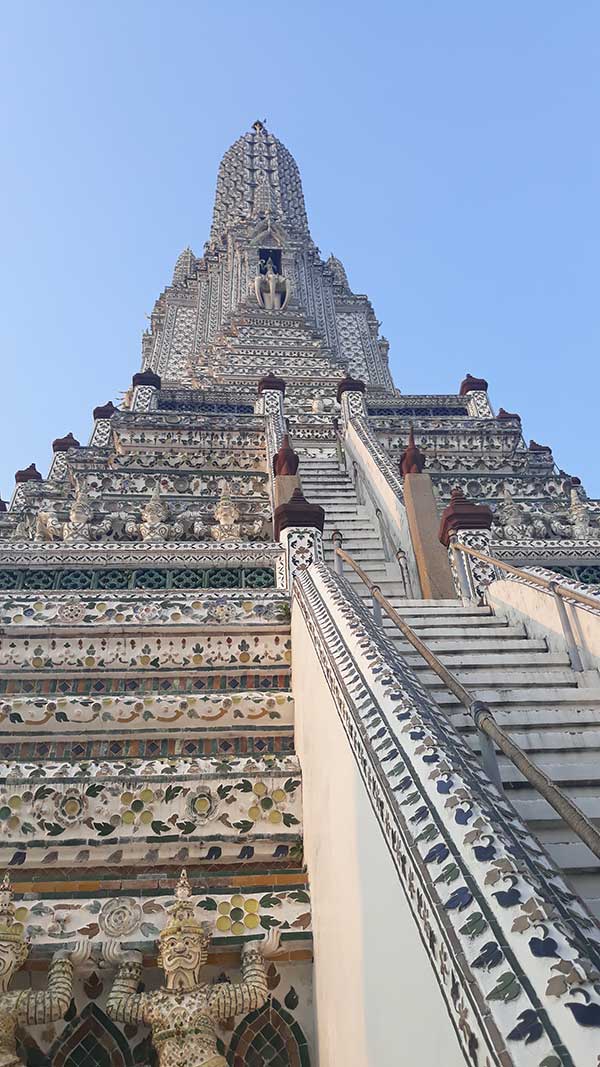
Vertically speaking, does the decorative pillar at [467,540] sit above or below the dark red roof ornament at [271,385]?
below

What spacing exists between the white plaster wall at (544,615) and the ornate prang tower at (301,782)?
0.02m

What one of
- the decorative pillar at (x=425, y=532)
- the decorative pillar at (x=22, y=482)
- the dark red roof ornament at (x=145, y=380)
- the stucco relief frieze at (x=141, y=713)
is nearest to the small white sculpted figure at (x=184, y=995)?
the stucco relief frieze at (x=141, y=713)

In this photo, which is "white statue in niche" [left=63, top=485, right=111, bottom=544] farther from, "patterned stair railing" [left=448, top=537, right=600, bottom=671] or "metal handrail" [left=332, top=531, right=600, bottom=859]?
"metal handrail" [left=332, top=531, right=600, bottom=859]

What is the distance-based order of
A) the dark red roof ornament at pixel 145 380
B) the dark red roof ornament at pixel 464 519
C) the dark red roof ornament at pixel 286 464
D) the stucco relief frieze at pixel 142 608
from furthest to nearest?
the dark red roof ornament at pixel 145 380
the dark red roof ornament at pixel 286 464
the dark red roof ornament at pixel 464 519
the stucco relief frieze at pixel 142 608

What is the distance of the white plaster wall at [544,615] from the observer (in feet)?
15.7

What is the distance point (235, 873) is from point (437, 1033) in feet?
7.45

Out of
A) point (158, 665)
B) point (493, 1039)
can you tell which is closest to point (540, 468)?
point (158, 665)

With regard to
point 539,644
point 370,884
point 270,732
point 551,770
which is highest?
point 539,644

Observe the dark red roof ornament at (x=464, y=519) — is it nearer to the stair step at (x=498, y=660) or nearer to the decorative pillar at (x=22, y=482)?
the stair step at (x=498, y=660)

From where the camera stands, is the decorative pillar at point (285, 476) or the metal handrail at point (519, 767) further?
the decorative pillar at point (285, 476)

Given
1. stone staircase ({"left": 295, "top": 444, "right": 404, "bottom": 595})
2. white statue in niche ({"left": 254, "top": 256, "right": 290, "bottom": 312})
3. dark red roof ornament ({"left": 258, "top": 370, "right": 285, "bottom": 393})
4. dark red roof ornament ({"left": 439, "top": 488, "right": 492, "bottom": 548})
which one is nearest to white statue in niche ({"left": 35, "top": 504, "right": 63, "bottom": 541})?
stone staircase ({"left": 295, "top": 444, "right": 404, "bottom": 595})

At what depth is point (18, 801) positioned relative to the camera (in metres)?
3.93

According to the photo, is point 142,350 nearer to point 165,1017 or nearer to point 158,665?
point 158,665

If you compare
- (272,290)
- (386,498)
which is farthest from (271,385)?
(272,290)
